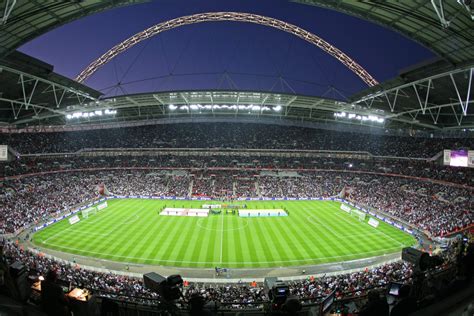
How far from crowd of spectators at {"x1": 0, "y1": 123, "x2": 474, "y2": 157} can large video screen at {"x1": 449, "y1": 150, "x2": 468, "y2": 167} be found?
1740 cm

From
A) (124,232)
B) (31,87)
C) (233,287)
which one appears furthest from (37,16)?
(124,232)

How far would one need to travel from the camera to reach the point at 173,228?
115 feet

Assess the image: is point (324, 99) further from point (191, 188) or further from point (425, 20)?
point (191, 188)

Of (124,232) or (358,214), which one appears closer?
(124,232)

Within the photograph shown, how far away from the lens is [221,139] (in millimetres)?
69188

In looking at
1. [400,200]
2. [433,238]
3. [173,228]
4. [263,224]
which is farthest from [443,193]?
[173,228]

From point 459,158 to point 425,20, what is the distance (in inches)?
1158

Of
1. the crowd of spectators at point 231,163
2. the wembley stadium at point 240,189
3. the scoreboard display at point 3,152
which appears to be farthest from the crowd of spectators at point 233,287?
the crowd of spectators at point 231,163

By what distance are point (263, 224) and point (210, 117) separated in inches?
1170

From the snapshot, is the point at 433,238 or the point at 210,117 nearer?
the point at 433,238

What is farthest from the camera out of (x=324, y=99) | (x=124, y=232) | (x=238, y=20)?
(x=238, y=20)

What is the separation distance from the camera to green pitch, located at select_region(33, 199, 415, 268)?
2688 cm

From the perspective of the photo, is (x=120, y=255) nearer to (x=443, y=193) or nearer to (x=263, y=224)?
(x=263, y=224)

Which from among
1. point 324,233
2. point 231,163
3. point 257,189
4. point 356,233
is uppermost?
point 231,163
